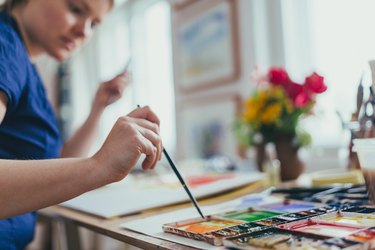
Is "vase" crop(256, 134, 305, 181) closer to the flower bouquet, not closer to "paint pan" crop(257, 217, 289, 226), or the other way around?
the flower bouquet

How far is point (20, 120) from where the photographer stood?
746mm

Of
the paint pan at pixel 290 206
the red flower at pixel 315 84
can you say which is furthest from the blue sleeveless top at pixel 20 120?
the red flower at pixel 315 84

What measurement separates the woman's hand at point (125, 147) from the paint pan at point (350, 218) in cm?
25

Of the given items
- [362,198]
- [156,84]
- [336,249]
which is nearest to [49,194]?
[336,249]

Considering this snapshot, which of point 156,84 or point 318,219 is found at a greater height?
point 156,84

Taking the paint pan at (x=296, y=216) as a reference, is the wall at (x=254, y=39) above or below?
above

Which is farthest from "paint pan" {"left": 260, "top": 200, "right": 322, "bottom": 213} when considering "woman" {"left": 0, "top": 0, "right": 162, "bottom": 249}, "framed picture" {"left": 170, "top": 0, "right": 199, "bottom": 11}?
"framed picture" {"left": 170, "top": 0, "right": 199, "bottom": 11}

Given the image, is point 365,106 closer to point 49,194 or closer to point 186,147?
point 49,194

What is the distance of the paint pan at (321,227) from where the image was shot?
0.47 m

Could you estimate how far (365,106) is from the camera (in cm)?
77

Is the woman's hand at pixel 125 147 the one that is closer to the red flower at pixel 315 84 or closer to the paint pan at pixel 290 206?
the paint pan at pixel 290 206

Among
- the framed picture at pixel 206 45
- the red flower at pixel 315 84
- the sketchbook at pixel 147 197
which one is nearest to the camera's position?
the sketchbook at pixel 147 197

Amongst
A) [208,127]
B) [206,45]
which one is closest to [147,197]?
[208,127]

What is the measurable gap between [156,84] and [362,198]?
2345mm
